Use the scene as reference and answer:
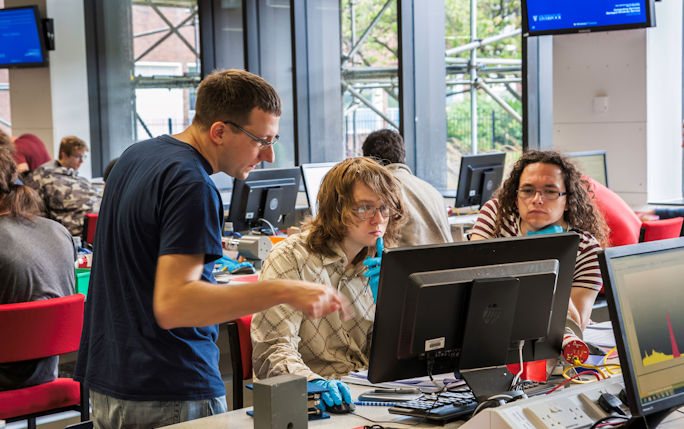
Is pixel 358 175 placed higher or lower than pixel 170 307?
higher

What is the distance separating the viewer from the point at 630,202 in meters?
5.80

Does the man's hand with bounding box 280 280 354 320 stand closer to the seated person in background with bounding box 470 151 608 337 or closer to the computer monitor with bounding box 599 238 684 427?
the computer monitor with bounding box 599 238 684 427

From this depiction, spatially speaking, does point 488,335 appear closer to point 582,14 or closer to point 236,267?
point 236,267

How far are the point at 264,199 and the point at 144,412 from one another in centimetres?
352

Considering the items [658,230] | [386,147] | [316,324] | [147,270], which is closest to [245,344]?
[316,324]

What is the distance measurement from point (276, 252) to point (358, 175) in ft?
1.16

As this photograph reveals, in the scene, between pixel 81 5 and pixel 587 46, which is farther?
pixel 81 5

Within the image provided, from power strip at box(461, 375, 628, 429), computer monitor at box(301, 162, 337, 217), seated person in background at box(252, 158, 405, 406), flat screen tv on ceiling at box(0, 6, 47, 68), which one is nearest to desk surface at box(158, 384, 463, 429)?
power strip at box(461, 375, 628, 429)

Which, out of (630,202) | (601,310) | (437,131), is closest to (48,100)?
(437,131)

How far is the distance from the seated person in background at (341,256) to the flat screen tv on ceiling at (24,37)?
725 cm

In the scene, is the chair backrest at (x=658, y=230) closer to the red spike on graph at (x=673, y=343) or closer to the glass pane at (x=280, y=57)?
the red spike on graph at (x=673, y=343)

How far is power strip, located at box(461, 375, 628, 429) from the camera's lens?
5.57ft

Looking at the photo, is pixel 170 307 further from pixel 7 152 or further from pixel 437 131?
pixel 437 131

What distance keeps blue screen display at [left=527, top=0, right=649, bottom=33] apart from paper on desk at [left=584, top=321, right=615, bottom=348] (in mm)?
2875
